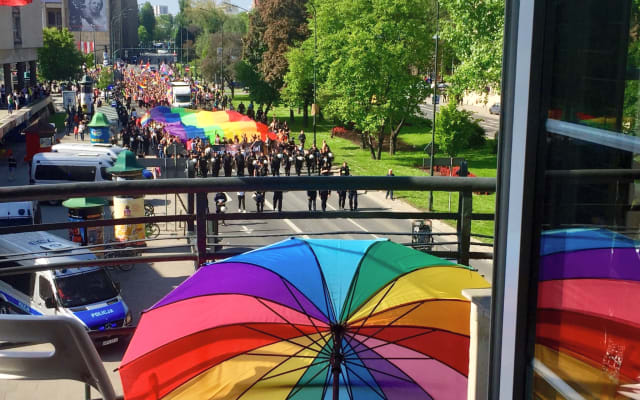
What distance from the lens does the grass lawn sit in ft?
109

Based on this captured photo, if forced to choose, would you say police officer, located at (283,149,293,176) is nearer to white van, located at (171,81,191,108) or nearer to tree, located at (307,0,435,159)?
tree, located at (307,0,435,159)

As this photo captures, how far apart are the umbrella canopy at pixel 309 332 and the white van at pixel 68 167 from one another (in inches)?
1157

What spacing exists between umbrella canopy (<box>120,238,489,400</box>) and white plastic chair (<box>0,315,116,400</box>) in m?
1.93

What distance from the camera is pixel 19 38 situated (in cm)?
6166

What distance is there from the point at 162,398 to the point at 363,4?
46636 millimetres

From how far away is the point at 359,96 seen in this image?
47.4 m

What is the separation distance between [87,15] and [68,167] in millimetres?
111074

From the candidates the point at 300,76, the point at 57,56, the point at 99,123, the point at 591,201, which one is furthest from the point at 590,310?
the point at 57,56

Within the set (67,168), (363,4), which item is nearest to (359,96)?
(363,4)

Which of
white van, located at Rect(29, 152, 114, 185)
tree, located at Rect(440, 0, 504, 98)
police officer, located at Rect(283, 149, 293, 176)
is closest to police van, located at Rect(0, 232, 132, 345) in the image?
police officer, located at Rect(283, 149, 293, 176)

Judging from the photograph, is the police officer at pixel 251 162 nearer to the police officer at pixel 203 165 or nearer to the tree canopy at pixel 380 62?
the police officer at pixel 203 165

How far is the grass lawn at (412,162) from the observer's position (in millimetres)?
33094

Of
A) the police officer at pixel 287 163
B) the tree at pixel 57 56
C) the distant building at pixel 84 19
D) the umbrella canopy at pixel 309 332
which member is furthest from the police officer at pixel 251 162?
the distant building at pixel 84 19

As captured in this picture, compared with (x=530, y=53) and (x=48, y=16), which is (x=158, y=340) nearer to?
(x=530, y=53)
